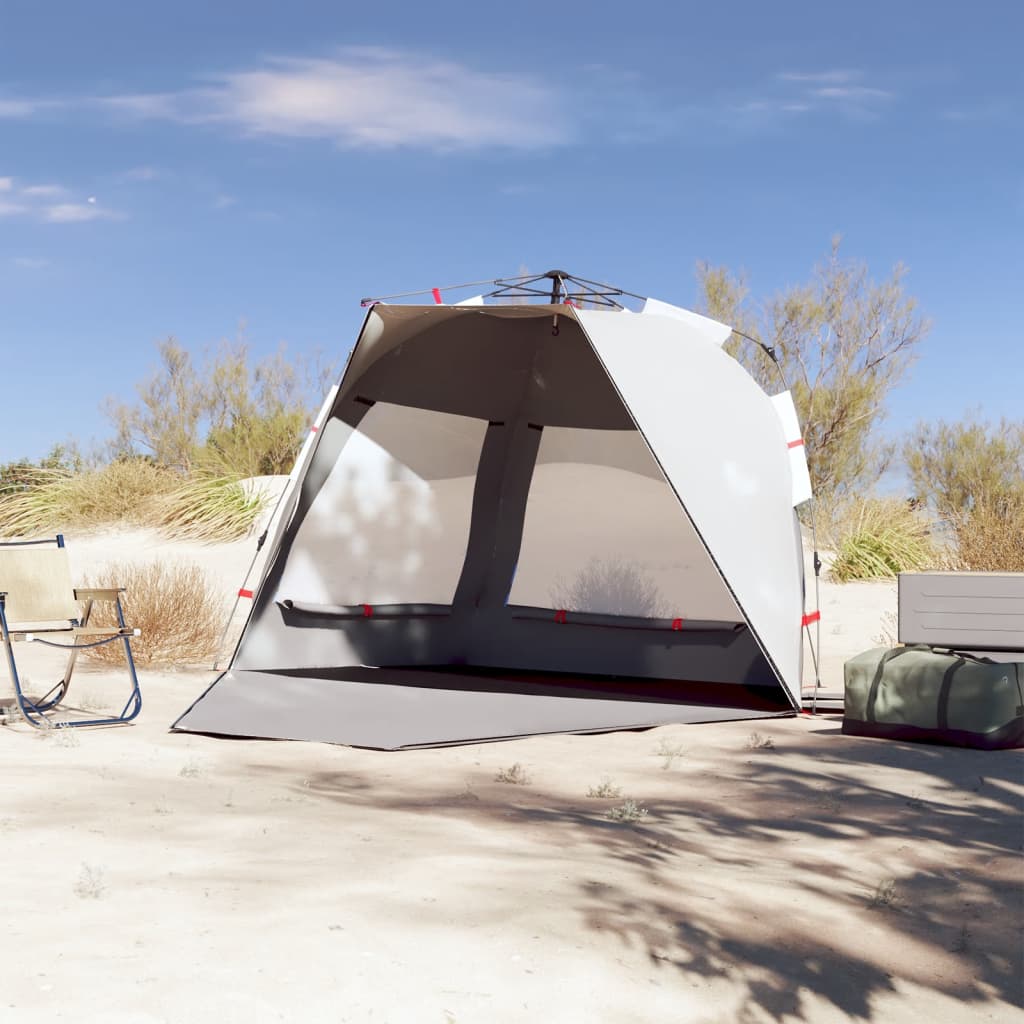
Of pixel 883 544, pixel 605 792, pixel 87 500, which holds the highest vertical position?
pixel 87 500

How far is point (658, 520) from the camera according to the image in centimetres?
659

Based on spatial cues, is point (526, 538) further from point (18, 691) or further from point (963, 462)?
point (963, 462)

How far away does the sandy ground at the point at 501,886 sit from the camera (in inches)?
87.4

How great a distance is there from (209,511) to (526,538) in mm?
5859

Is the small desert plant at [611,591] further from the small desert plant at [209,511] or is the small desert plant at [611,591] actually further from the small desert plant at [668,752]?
the small desert plant at [209,511]

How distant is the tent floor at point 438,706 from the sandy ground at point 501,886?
42cm

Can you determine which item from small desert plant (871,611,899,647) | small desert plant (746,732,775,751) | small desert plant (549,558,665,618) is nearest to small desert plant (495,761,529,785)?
small desert plant (746,732,775,751)

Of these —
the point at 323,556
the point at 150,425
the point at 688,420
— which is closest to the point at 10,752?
the point at 323,556

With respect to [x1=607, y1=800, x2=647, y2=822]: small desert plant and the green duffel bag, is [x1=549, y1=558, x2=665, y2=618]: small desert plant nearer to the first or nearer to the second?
the green duffel bag

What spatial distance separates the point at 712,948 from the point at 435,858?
29.4 inches

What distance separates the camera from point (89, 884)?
2.60 m

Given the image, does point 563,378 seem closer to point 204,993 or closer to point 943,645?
point 943,645

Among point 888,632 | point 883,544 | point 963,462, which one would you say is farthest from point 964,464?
point 888,632

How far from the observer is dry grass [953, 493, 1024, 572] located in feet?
29.0
